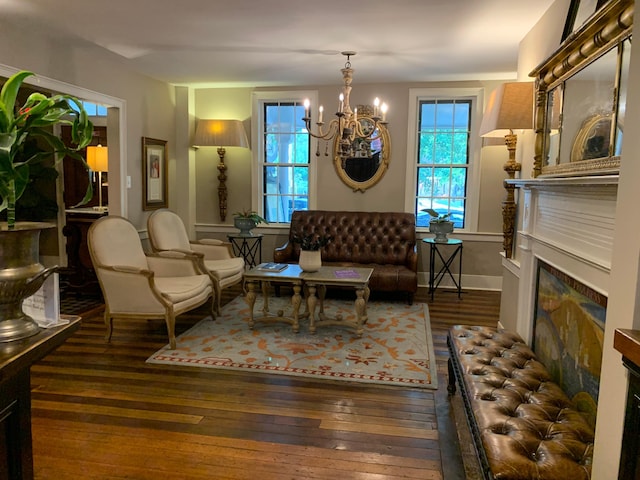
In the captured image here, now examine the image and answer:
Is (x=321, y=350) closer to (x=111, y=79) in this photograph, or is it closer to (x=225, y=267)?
(x=225, y=267)

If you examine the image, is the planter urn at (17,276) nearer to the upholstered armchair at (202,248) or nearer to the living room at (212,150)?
the living room at (212,150)

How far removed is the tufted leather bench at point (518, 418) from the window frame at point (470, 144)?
3.45m

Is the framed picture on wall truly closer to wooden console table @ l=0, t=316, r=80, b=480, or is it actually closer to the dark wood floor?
the dark wood floor

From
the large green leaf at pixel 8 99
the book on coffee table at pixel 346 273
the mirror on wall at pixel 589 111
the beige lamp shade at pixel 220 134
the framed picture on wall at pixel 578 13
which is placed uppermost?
the framed picture on wall at pixel 578 13

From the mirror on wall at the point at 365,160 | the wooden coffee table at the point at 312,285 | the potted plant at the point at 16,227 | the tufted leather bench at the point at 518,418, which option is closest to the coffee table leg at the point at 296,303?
the wooden coffee table at the point at 312,285

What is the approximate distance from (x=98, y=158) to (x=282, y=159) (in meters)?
2.25

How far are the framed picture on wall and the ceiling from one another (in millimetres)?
464

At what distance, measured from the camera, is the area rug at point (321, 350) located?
337 centimetres

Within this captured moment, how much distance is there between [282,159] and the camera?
21.0ft

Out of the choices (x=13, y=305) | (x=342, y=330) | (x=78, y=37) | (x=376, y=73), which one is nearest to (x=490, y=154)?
(x=376, y=73)

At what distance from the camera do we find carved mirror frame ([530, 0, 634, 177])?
1.97 m

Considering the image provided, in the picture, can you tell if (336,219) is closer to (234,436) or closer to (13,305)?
(234,436)

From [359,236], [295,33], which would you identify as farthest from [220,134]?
[295,33]

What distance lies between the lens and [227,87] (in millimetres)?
6297
